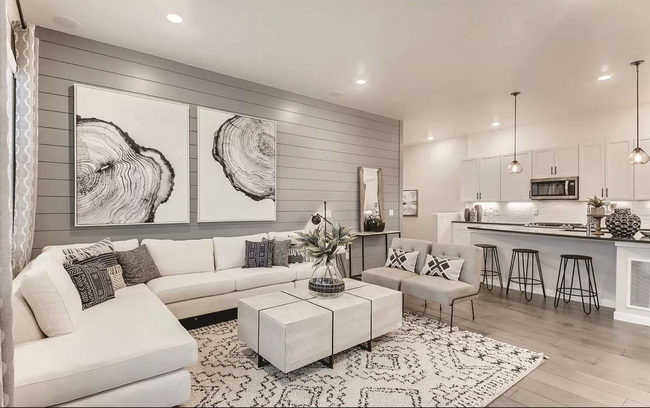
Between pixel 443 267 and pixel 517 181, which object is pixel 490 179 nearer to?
pixel 517 181

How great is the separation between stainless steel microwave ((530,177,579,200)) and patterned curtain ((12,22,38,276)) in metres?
7.52

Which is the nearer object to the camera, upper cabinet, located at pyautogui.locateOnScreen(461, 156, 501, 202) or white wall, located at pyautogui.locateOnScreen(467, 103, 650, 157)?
white wall, located at pyautogui.locateOnScreen(467, 103, 650, 157)

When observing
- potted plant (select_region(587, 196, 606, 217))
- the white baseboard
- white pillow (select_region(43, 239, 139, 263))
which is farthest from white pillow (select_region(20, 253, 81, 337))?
potted plant (select_region(587, 196, 606, 217))

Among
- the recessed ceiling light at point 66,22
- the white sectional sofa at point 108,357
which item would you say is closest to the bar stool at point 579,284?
the white sectional sofa at point 108,357

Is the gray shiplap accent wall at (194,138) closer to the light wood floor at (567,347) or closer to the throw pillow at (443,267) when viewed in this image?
the throw pillow at (443,267)

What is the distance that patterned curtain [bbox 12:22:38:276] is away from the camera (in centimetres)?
279

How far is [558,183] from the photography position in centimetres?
614

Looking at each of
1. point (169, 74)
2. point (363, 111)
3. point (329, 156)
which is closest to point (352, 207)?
point (329, 156)

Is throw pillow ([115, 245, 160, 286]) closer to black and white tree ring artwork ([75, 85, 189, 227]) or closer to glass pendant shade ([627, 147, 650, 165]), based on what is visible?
black and white tree ring artwork ([75, 85, 189, 227])

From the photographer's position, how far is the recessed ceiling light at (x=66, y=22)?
3039mm

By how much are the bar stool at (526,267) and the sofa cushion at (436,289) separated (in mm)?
1768

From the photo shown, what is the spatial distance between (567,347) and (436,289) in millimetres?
1219

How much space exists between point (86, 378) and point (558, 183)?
720cm

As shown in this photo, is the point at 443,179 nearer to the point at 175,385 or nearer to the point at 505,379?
the point at 505,379
